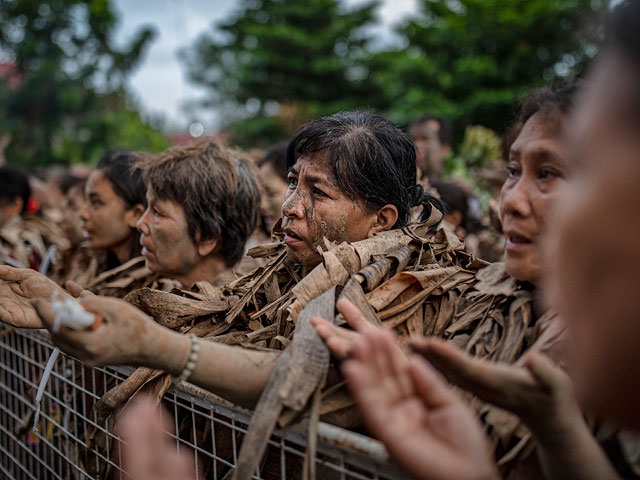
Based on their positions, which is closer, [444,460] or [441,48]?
[444,460]

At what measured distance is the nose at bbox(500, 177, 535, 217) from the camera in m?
1.61

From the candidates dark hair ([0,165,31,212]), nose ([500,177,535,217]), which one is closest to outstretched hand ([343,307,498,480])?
nose ([500,177,535,217])

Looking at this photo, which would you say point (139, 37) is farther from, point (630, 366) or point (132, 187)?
point (630, 366)

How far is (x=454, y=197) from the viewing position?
4520mm

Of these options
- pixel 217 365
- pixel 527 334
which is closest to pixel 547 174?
pixel 527 334

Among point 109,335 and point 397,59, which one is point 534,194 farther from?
point 397,59

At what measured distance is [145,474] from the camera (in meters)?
1.06

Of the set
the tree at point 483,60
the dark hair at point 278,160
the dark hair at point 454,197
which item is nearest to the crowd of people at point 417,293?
the dark hair at point 278,160

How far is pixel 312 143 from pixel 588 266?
149 centimetres

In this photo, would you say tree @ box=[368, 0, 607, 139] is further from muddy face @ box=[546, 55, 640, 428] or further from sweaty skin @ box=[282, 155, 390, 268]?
muddy face @ box=[546, 55, 640, 428]

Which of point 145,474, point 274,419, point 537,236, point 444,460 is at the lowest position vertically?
point 274,419

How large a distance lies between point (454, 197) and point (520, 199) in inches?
116

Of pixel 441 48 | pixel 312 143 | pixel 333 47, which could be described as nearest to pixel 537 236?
pixel 312 143

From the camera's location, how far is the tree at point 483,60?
15688mm
